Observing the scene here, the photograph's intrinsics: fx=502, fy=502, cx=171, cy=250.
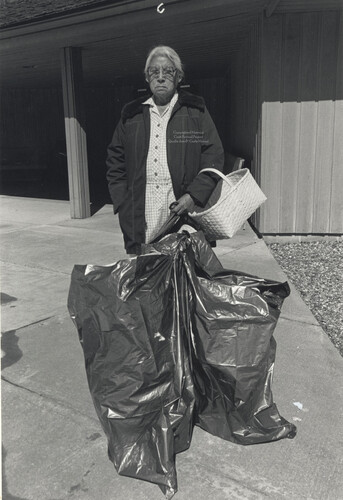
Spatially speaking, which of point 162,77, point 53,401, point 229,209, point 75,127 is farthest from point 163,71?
point 75,127

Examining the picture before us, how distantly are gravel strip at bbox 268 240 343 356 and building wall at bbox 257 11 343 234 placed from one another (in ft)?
1.20

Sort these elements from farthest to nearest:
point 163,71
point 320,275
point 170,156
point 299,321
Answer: point 320,275 → point 299,321 → point 170,156 → point 163,71

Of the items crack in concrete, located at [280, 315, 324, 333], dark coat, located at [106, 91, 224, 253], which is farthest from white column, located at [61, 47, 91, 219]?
dark coat, located at [106, 91, 224, 253]

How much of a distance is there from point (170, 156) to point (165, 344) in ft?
3.50

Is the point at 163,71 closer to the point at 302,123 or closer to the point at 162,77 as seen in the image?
the point at 162,77

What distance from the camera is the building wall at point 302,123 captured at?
6.12m

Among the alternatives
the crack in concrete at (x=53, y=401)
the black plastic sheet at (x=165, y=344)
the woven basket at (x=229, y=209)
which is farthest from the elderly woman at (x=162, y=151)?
the crack in concrete at (x=53, y=401)

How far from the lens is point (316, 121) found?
6359mm

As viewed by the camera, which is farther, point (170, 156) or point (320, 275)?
point (320, 275)

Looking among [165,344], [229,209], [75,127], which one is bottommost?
[165,344]

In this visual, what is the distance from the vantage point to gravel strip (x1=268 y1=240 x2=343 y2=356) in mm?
4117

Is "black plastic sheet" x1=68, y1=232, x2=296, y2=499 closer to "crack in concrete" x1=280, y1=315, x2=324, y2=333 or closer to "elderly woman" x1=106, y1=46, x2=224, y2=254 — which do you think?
"elderly woman" x1=106, y1=46, x2=224, y2=254

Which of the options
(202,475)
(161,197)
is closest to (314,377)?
(202,475)

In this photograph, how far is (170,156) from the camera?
278 centimetres
